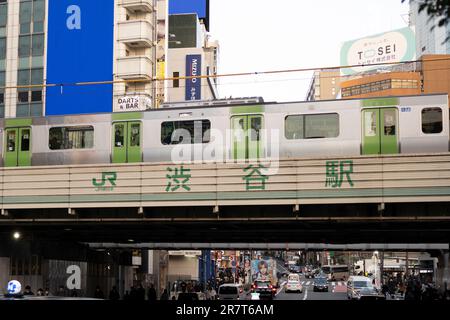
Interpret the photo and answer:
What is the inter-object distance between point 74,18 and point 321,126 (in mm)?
41910

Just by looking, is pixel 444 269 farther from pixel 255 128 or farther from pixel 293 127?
pixel 255 128

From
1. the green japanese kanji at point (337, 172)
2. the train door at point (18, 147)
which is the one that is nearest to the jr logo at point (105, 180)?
the train door at point (18, 147)

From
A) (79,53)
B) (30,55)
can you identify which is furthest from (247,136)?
(30,55)

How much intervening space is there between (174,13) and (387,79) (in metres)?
55.8

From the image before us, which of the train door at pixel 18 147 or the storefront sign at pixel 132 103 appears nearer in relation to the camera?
the train door at pixel 18 147

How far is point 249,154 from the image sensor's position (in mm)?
24672

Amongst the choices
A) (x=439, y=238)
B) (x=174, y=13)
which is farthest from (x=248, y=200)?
(x=174, y=13)

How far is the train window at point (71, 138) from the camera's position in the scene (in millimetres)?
27672

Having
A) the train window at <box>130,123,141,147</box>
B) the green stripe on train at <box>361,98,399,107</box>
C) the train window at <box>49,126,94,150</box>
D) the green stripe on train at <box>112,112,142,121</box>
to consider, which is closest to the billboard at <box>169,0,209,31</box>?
the train window at <box>49,126,94,150</box>

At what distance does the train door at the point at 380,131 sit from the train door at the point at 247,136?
4034 millimetres

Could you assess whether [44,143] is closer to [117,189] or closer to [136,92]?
[117,189]

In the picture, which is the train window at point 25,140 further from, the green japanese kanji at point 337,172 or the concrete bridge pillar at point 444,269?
the concrete bridge pillar at point 444,269

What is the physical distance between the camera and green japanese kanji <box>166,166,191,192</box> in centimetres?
2498

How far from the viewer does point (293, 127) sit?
2488cm
